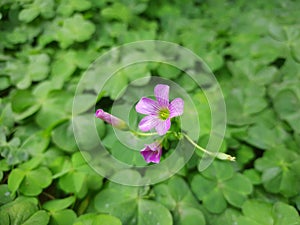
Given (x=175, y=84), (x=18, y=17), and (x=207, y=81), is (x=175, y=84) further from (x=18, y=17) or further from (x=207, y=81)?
(x=18, y=17)

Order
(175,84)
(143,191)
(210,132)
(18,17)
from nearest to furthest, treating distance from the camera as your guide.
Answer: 1. (143,191)
2. (210,132)
3. (175,84)
4. (18,17)

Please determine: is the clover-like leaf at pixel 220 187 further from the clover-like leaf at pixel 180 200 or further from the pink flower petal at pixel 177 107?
the pink flower petal at pixel 177 107

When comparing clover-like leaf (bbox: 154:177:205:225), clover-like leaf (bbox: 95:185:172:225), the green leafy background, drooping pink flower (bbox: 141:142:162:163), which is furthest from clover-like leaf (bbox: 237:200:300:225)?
drooping pink flower (bbox: 141:142:162:163)

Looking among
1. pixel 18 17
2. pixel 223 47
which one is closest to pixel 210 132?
pixel 223 47

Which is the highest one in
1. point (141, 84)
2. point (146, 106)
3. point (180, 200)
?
point (146, 106)

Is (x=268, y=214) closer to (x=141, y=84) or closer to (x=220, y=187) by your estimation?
(x=220, y=187)

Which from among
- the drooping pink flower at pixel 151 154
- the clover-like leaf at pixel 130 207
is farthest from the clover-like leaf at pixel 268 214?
the drooping pink flower at pixel 151 154

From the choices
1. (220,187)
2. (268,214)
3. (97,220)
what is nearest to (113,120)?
(97,220)
